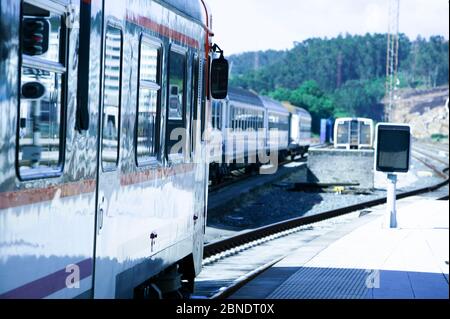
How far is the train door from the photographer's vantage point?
4852mm

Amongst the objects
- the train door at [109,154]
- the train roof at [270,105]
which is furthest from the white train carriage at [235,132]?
the train door at [109,154]

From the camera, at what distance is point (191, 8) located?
7.22m

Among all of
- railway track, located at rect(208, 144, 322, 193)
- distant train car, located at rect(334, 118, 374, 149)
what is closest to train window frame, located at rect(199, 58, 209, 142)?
railway track, located at rect(208, 144, 322, 193)

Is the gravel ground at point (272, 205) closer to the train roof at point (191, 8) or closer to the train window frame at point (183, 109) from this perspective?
the train roof at point (191, 8)

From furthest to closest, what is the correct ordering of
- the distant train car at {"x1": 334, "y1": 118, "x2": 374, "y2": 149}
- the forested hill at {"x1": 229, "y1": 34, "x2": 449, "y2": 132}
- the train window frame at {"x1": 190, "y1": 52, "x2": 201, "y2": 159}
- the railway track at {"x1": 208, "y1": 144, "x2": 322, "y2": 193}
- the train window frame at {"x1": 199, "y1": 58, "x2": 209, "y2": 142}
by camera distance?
the forested hill at {"x1": 229, "y1": 34, "x2": 449, "y2": 132}, the distant train car at {"x1": 334, "y1": 118, "x2": 374, "y2": 149}, the railway track at {"x1": 208, "y1": 144, "x2": 322, "y2": 193}, the train window frame at {"x1": 199, "y1": 58, "x2": 209, "y2": 142}, the train window frame at {"x1": 190, "y1": 52, "x2": 201, "y2": 159}

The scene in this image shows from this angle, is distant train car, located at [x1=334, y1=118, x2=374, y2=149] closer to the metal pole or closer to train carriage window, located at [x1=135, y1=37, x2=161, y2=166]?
the metal pole

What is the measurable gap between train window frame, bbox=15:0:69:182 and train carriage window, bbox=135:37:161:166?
134cm

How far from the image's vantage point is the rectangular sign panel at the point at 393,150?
1684 centimetres

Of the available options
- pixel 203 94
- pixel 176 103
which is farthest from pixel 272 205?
pixel 176 103

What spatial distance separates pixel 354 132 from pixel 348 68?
139363 millimetres

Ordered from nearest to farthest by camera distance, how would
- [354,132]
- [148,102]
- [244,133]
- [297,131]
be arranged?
[148,102] < [244,133] < [354,132] < [297,131]

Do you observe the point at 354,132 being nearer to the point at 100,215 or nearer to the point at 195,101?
the point at 195,101

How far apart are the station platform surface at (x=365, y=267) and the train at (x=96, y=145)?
286 centimetres
